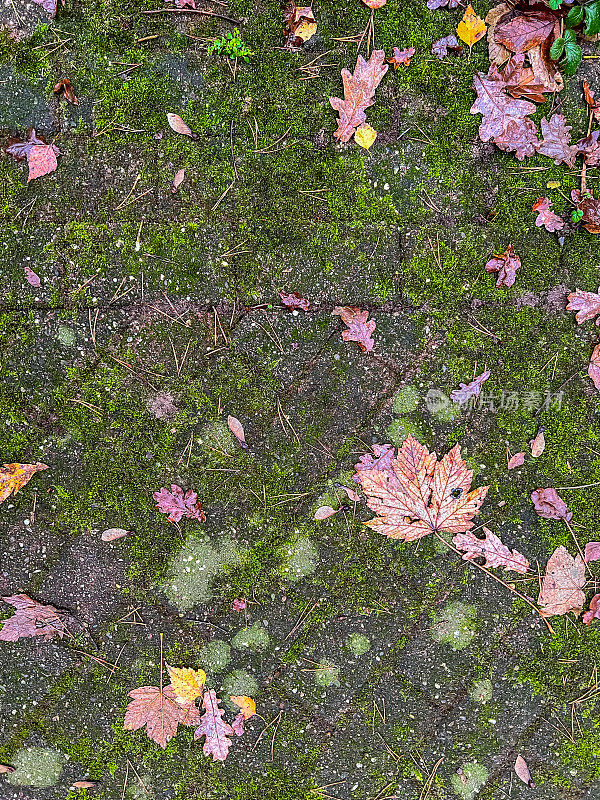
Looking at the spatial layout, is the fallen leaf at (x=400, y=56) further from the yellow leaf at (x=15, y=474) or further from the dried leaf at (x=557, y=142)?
the yellow leaf at (x=15, y=474)

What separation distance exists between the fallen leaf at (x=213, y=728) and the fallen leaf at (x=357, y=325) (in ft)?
6.91

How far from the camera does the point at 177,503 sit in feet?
8.18

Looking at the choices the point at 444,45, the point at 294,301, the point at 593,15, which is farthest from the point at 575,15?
the point at 294,301

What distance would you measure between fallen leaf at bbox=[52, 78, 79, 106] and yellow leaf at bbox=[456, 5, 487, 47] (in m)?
2.02

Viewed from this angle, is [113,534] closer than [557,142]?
No

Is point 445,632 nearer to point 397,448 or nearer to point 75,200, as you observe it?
point 397,448

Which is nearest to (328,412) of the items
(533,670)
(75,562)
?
(75,562)

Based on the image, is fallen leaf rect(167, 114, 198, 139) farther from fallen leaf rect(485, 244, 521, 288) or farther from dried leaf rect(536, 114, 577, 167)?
dried leaf rect(536, 114, 577, 167)

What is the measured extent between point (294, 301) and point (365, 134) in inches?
37.2

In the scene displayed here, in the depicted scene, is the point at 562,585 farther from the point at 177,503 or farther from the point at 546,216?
the point at 177,503

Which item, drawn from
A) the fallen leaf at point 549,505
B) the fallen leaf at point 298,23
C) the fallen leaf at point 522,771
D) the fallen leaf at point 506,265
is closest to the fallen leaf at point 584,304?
the fallen leaf at point 506,265

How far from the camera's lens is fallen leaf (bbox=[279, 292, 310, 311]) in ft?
7.97

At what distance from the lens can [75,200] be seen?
7.89ft

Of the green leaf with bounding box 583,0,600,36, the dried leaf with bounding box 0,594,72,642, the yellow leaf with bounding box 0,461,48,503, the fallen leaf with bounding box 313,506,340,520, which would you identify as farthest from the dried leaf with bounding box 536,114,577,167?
the dried leaf with bounding box 0,594,72,642
